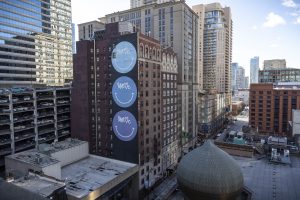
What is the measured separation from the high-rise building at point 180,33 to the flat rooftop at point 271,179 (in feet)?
119

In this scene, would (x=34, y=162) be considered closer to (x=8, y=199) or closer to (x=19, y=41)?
(x=8, y=199)

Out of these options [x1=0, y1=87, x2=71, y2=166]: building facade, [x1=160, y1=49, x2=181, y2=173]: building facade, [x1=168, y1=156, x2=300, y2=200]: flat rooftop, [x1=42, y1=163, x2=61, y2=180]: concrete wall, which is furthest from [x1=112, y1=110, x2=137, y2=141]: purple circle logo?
[x1=0, y1=87, x2=71, y2=166]: building facade

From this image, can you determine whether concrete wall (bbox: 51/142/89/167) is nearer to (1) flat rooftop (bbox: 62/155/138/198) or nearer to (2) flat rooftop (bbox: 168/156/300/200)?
(1) flat rooftop (bbox: 62/155/138/198)

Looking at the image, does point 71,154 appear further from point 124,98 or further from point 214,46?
point 214,46

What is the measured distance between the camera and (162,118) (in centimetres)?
7512

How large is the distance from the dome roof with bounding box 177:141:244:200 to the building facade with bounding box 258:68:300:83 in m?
153

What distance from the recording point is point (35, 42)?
10975cm

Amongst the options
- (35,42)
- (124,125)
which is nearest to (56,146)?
(124,125)

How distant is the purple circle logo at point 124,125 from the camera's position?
6316 centimetres

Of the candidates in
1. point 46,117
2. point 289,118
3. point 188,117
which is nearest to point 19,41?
point 46,117

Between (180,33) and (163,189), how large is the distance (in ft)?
184

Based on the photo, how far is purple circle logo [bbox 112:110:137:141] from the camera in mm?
63156

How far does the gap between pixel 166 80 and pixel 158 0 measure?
81.4 m

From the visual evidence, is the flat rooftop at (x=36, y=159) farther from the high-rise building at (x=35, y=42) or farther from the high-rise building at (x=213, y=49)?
the high-rise building at (x=213, y=49)
